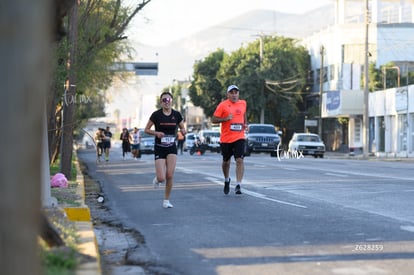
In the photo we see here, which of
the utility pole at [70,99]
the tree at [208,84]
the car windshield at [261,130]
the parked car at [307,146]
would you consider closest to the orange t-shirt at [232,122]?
the utility pole at [70,99]

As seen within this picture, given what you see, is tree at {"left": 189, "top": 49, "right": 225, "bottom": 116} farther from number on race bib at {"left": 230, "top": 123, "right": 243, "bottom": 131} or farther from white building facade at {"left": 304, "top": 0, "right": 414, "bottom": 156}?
number on race bib at {"left": 230, "top": 123, "right": 243, "bottom": 131}

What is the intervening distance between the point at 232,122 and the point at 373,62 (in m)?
56.5

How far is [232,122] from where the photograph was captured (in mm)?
15078

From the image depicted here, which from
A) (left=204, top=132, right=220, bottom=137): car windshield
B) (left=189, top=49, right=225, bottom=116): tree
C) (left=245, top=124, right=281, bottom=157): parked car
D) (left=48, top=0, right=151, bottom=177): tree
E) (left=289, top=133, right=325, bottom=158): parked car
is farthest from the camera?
(left=189, top=49, right=225, bottom=116): tree

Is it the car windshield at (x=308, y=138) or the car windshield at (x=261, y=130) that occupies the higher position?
the car windshield at (x=261, y=130)

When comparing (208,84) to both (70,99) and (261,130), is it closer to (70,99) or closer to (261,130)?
(261,130)

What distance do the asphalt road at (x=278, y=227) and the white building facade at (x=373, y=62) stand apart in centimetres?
3766

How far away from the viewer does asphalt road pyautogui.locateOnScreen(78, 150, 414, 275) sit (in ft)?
23.7

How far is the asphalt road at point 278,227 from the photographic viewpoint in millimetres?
7227

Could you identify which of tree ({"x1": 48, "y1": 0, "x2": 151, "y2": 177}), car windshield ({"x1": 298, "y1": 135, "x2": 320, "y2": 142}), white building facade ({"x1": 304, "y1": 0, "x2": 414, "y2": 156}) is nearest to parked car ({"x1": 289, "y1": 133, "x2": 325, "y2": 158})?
car windshield ({"x1": 298, "y1": 135, "x2": 320, "y2": 142})

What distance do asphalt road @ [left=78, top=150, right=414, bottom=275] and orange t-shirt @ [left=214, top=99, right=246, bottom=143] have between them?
1104mm

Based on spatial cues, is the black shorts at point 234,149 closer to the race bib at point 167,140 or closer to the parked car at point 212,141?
the race bib at point 167,140

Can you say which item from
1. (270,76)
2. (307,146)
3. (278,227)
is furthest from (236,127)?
(270,76)

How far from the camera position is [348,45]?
237 feet
